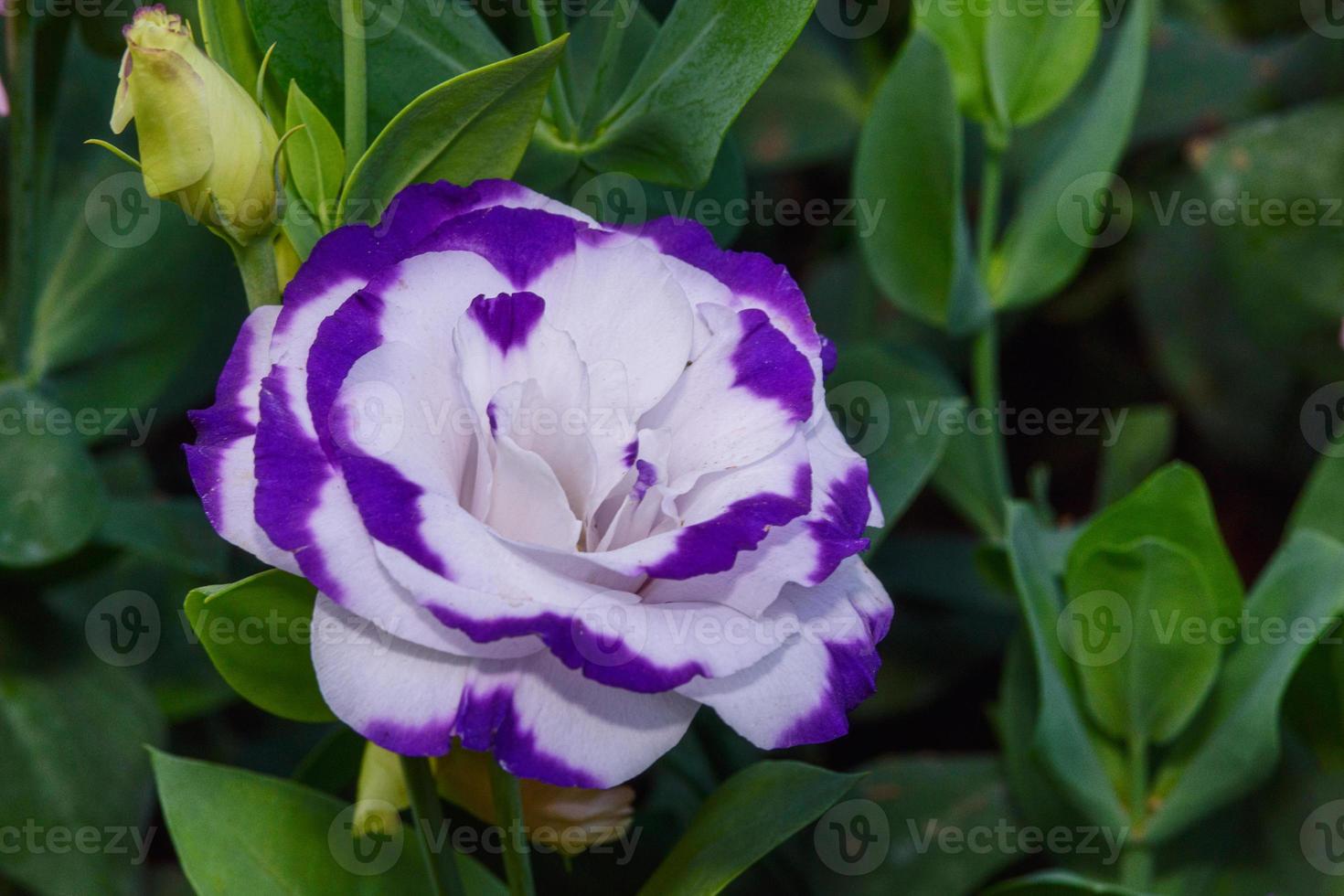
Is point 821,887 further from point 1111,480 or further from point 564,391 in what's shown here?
point 564,391

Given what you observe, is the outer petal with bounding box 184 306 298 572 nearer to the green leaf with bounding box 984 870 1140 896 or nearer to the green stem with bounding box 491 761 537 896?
the green stem with bounding box 491 761 537 896

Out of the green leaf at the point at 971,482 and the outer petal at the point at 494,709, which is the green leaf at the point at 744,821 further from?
the green leaf at the point at 971,482

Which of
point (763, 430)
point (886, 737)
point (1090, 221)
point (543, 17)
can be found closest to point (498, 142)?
point (543, 17)

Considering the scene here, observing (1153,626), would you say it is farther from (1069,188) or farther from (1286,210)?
(1286,210)

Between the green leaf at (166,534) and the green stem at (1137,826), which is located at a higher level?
the green leaf at (166,534)

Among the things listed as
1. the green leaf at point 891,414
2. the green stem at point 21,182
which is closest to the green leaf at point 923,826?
the green leaf at point 891,414

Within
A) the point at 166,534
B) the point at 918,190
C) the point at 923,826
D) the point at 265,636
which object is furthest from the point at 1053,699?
the point at 166,534
